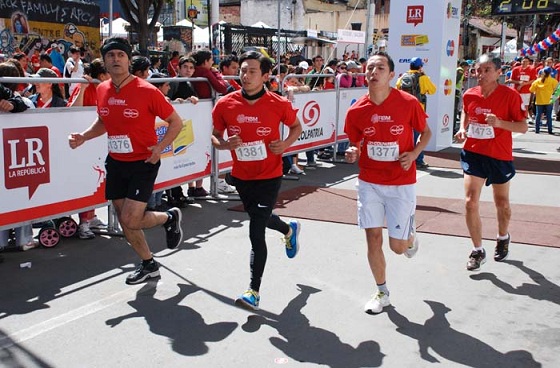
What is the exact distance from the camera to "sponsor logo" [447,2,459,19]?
14.1m

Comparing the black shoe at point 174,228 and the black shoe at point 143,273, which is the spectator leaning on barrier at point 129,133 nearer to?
the black shoe at point 143,273

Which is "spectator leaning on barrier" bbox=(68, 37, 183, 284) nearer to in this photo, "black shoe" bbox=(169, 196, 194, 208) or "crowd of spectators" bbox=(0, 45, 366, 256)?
"crowd of spectators" bbox=(0, 45, 366, 256)

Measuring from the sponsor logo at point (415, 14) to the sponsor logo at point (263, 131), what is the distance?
10.1 m

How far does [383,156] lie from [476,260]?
1803 millimetres

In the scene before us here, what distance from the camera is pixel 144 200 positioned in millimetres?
5414

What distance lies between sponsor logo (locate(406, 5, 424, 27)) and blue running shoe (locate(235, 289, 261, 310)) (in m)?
10.6

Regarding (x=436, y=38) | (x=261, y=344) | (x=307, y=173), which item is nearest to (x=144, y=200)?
(x=261, y=344)

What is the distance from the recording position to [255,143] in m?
4.95

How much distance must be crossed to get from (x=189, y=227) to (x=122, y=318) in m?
2.87

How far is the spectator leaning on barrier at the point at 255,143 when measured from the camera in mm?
4941

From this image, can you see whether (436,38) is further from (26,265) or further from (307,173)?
(26,265)

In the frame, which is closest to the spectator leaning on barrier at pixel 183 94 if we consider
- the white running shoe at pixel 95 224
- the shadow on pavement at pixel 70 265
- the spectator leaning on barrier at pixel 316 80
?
the shadow on pavement at pixel 70 265

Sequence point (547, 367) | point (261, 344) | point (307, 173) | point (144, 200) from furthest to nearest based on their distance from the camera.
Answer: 1. point (307, 173)
2. point (144, 200)
3. point (261, 344)
4. point (547, 367)

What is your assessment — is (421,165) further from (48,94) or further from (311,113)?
(48,94)
